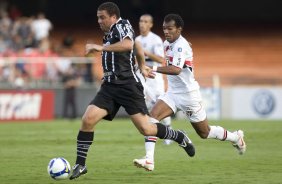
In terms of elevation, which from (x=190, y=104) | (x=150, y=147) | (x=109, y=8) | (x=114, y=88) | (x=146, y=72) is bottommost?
(x=150, y=147)

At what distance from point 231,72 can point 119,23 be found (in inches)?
870

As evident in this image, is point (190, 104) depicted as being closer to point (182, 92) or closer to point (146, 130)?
point (182, 92)

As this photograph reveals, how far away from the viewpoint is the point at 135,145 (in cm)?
1586

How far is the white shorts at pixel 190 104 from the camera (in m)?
12.1

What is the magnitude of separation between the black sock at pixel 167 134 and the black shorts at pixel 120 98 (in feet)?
1.67

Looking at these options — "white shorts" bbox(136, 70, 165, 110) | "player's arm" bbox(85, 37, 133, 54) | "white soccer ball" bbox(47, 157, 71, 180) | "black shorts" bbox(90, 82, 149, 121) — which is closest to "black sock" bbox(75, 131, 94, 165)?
"white soccer ball" bbox(47, 157, 71, 180)

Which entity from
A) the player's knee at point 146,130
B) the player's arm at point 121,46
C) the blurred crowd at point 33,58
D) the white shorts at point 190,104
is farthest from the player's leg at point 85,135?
the blurred crowd at point 33,58

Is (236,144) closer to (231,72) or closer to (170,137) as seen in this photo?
(170,137)

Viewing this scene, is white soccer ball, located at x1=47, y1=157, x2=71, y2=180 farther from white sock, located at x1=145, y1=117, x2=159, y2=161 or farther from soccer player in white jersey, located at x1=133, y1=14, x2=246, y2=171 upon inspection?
soccer player in white jersey, located at x1=133, y1=14, x2=246, y2=171

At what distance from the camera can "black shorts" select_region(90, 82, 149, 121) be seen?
10289mm

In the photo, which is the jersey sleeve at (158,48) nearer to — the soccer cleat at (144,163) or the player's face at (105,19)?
the soccer cleat at (144,163)

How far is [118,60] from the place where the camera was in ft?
33.8

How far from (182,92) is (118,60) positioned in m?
2.13

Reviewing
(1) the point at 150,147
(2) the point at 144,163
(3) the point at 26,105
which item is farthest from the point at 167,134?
(3) the point at 26,105
